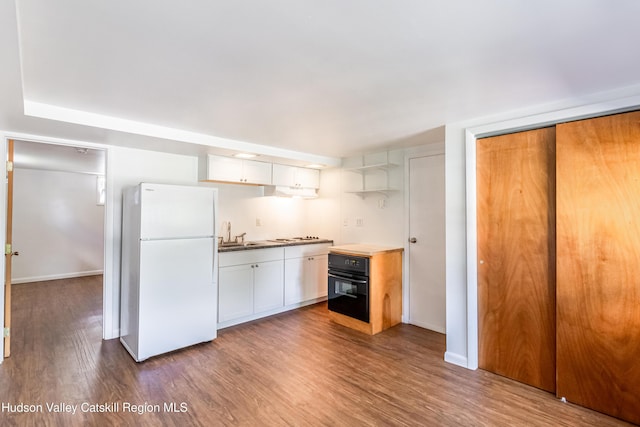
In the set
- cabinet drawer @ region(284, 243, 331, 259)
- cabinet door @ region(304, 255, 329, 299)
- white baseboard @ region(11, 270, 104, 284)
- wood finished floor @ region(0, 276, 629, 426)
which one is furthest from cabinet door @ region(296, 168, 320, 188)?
white baseboard @ region(11, 270, 104, 284)

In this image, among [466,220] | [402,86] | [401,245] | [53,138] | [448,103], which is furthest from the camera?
[401,245]

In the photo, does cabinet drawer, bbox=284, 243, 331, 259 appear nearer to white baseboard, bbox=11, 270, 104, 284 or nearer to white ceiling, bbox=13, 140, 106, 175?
white ceiling, bbox=13, 140, 106, 175

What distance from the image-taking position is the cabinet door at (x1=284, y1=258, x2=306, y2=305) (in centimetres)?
426

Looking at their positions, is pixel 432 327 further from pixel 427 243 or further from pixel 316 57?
pixel 316 57

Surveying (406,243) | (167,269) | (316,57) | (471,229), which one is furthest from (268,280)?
(316,57)

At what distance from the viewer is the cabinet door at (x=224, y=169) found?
3.73 meters

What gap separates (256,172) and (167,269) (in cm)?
171

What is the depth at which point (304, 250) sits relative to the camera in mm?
4496

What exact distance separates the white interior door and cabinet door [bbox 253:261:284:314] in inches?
66.4

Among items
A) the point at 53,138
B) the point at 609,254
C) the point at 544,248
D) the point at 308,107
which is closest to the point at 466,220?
the point at 544,248

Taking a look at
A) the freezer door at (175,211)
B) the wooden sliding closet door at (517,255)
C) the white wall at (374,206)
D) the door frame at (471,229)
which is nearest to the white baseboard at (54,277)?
the freezer door at (175,211)

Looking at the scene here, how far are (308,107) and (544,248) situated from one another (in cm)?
214

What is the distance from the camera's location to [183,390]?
7.81 ft

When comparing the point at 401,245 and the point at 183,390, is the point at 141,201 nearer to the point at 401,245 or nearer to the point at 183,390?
the point at 183,390
